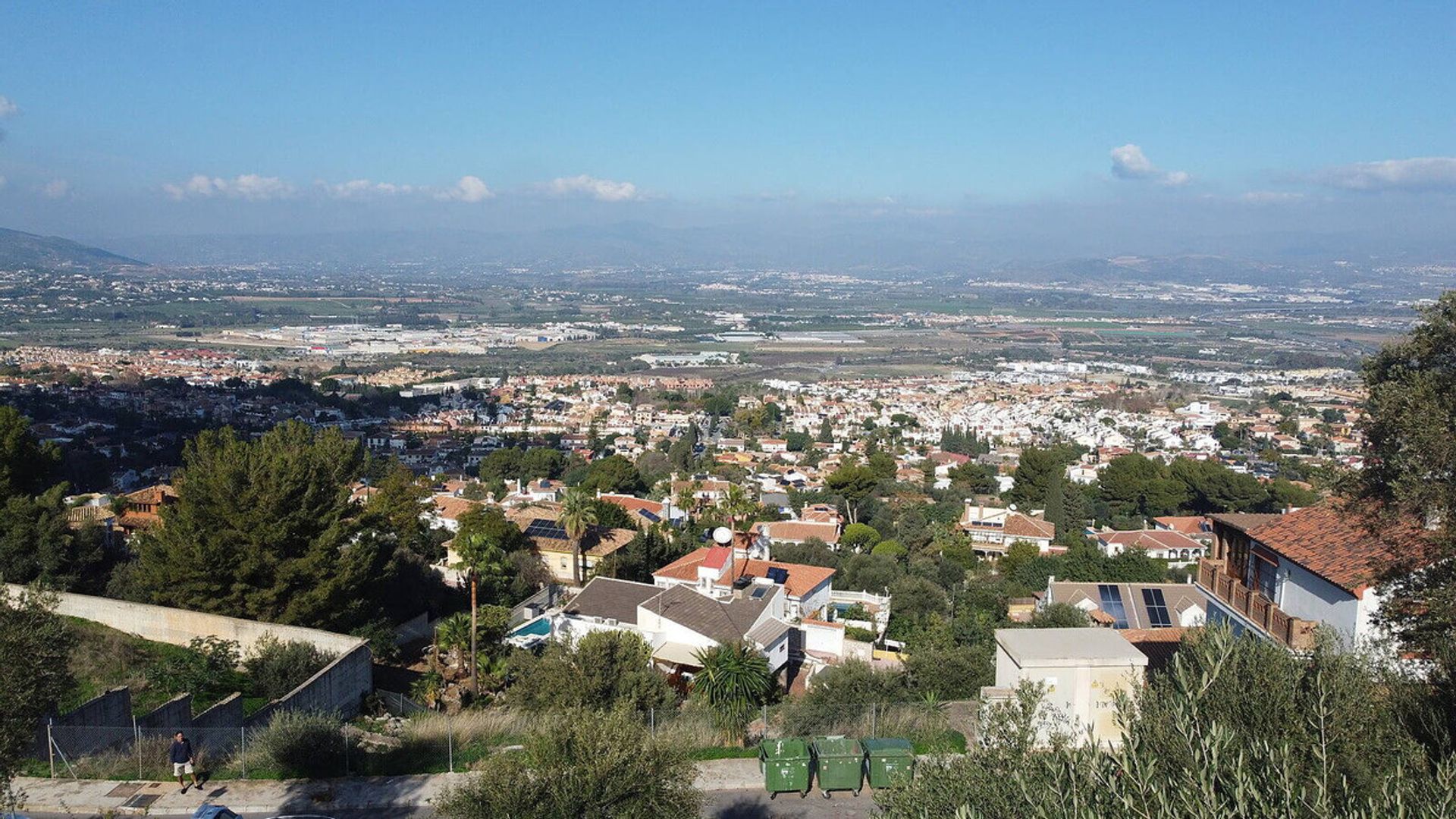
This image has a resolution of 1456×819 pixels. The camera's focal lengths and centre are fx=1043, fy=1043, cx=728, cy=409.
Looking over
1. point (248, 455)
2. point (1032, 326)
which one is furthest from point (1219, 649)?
point (1032, 326)

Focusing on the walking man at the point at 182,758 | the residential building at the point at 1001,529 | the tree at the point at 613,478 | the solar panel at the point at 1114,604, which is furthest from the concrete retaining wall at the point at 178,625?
the residential building at the point at 1001,529

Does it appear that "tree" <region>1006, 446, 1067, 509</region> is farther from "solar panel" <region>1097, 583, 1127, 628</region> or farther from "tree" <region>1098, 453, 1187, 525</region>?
"solar panel" <region>1097, 583, 1127, 628</region>

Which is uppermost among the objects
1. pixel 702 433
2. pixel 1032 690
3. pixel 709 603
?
pixel 1032 690

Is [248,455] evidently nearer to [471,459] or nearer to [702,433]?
[471,459]

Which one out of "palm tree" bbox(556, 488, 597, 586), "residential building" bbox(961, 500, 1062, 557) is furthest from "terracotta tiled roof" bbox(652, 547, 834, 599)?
"residential building" bbox(961, 500, 1062, 557)

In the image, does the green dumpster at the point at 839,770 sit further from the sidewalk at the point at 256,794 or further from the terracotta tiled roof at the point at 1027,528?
the terracotta tiled roof at the point at 1027,528

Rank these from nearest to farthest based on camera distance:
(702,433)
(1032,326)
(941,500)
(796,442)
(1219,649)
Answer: (1219,649) < (941,500) < (796,442) < (702,433) < (1032,326)
